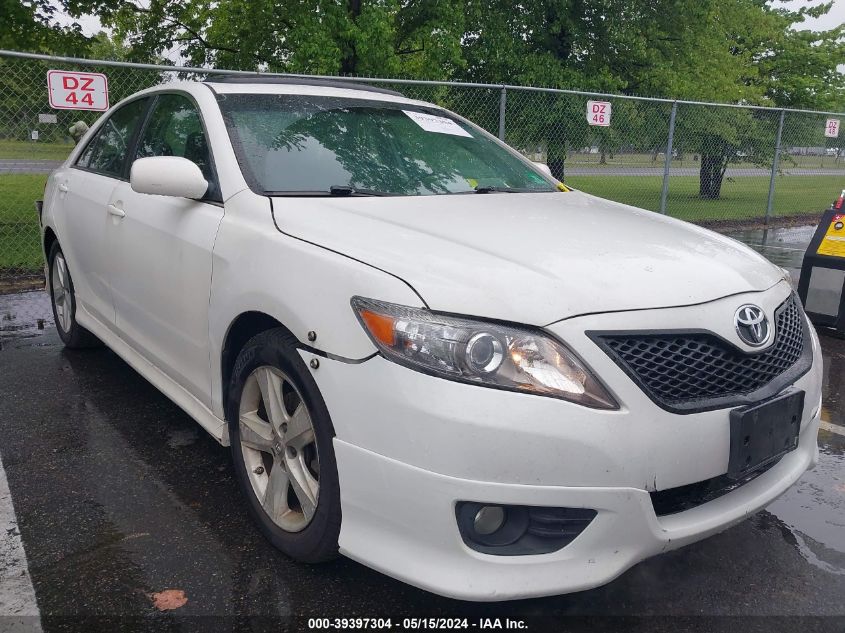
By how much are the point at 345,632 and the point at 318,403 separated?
69cm

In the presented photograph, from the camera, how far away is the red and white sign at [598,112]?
966 cm

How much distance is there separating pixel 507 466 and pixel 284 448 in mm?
885

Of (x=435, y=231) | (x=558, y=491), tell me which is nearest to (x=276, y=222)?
(x=435, y=231)

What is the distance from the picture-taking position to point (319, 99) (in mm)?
3498

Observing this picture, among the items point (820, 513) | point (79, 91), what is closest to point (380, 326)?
point (820, 513)

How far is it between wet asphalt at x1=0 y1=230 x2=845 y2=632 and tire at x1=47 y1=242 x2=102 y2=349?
1.16 m

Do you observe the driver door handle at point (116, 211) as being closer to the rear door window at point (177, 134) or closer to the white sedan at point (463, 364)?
the rear door window at point (177, 134)

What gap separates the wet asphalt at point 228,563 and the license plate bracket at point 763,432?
504 millimetres

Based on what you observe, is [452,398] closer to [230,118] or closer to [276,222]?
[276,222]

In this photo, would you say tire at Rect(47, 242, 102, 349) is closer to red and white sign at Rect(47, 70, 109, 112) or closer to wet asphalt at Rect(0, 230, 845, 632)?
wet asphalt at Rect(0, 230, 845, 632)

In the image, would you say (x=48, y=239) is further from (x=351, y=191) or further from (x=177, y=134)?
(x=351, y=191)

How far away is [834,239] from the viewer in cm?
600

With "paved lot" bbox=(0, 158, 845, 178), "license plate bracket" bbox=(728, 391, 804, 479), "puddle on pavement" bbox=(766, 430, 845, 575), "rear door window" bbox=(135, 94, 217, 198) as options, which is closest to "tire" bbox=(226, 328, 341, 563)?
"rear door window" bbox=(135, 94, 217, 198)

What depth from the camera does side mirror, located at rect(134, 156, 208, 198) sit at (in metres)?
2.89
